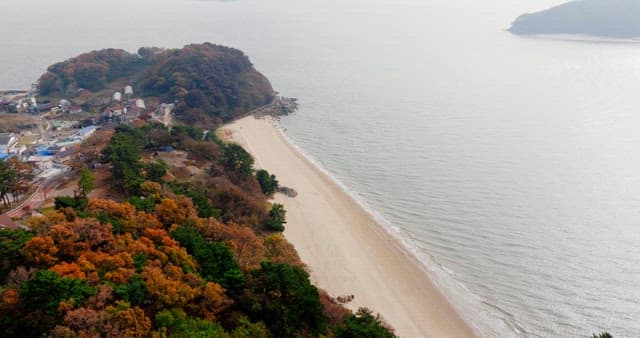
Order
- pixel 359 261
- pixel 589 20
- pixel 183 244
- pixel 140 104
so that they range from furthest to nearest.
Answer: pixel 589 20 < pixel 140 104 < pixel 359 261 < pixel 183 244

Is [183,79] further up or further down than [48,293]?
further up

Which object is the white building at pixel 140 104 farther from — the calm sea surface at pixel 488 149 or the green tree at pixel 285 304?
the green tree at pixel 285 304

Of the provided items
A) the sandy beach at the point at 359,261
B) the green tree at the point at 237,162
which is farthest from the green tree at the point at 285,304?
the green tree at the point at 237,162

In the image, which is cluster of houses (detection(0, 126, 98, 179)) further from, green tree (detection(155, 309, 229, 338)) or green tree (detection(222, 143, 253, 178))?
green tree (detection(155, 309, 229, 338))

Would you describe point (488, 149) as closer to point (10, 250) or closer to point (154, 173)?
point (154, 173)

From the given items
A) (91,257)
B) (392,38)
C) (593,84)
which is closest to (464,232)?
(91,257)

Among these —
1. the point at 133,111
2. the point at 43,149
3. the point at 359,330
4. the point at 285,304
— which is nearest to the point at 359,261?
the point at 285,304

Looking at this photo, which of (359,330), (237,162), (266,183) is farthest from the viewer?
(237,162)
